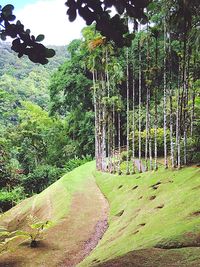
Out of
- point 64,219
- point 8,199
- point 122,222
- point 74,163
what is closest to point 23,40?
point 122,222

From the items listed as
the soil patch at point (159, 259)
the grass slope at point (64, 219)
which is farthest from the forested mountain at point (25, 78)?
the soil patch at point (159, 259)

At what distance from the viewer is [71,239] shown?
55.8 ft

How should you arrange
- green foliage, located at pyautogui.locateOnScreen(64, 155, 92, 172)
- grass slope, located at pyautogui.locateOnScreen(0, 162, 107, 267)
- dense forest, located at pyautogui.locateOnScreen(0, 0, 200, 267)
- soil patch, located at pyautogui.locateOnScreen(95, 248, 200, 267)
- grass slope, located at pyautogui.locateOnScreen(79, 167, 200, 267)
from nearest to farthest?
dense forest, located at pyautogui.locateOnScreen(0, 0, 200, 267) → soil patch, located at pyautogui.locateOnScreen(95, 248, 200, 267) → grass slope, located at pyautogui.locateOnScreen(79, 167, 200, 267) → grass slope, located at pyautogui.locateOnScreen(0, 162, 107, 267) → green foliage, located at pyautogui.locateOnScreen(64, 155, 92, 172)

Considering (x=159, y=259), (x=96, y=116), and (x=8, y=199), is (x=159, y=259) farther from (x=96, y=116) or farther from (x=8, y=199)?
(x=8, y=199)

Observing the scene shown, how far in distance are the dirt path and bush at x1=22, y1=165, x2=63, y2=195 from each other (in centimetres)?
1590

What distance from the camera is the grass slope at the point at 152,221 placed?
7715mm

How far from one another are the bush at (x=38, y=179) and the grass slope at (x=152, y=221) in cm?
1487

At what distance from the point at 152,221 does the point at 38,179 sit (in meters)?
29.2

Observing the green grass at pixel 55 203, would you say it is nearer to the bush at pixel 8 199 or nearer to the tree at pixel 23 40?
the bush at pixel 8 199

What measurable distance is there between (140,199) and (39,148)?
118ft

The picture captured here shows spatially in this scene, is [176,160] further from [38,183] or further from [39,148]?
[39,148]

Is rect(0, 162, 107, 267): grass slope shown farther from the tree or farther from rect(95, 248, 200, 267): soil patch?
the tree

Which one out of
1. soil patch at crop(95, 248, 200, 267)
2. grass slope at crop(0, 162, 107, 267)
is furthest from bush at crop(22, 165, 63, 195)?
soil patch at crop(95, 248, 200, 267)

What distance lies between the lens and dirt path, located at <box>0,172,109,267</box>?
46.8 ft
